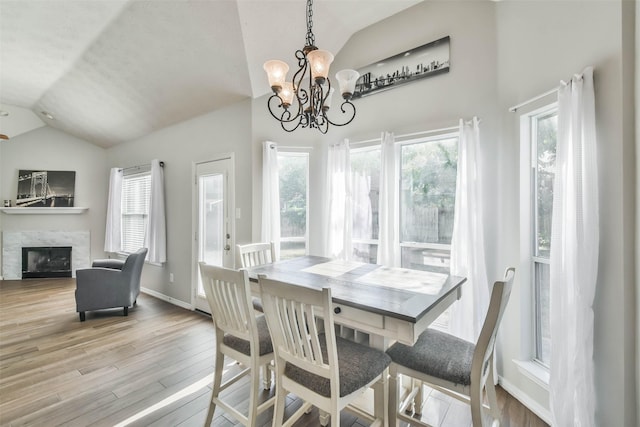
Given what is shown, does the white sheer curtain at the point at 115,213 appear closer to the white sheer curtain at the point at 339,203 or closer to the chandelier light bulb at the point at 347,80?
the white sheer curtain at the point at 339,203

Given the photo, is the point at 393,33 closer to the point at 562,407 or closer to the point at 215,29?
the point at 215,29

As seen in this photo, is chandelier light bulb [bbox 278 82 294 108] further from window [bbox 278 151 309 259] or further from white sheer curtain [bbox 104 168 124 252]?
white sheer curtain [bbox 104 168 124 252]

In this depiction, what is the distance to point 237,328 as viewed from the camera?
1714mm

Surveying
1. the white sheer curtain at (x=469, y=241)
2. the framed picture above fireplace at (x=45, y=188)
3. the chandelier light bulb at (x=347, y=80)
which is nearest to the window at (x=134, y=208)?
the framed picture above fireplace at (x=45, y=188)

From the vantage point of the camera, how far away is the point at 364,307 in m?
1.48

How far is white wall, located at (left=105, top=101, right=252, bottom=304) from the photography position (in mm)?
3486

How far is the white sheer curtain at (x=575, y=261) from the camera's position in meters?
1.57

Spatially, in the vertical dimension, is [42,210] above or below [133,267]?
above

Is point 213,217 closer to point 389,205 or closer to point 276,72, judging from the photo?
point 389,205

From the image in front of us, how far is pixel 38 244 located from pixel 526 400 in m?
8.06

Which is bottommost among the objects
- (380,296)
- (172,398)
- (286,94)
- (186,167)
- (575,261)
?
(172,398)

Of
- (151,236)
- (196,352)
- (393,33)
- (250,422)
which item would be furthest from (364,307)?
(151,236)

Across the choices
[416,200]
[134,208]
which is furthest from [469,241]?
[134,208]

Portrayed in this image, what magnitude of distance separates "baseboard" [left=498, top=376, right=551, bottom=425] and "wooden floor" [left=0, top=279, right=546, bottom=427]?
0.12 ft
